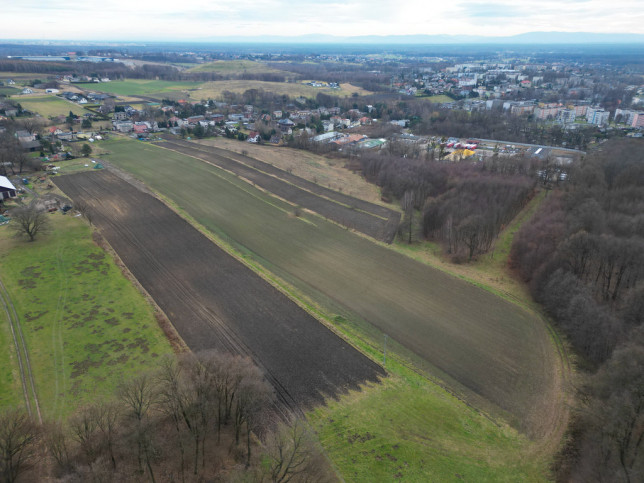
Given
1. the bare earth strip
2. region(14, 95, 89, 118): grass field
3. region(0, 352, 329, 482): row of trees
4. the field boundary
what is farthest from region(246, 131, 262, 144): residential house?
region(0, 352, 329, 482): row of trees

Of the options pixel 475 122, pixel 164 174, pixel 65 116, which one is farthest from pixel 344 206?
pixel 65 116

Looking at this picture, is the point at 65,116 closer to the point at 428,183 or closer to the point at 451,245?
the point at 428,183

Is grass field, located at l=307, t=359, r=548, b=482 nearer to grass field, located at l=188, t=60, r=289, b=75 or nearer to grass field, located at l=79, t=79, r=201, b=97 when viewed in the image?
grass field, located at l=79, t=79, r=201, b=97

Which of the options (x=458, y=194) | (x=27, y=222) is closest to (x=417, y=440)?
(x=458, y=194)

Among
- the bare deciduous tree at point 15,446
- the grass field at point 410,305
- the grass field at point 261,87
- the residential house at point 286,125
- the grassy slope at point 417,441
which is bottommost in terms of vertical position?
the grassy slope at point 417,441

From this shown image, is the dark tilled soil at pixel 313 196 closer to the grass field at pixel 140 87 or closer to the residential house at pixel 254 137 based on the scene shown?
the residential house at pixel 254 137

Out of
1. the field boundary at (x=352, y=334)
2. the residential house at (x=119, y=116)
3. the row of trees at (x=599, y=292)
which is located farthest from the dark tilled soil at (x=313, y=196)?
the residential house at (x=119, y=116)
